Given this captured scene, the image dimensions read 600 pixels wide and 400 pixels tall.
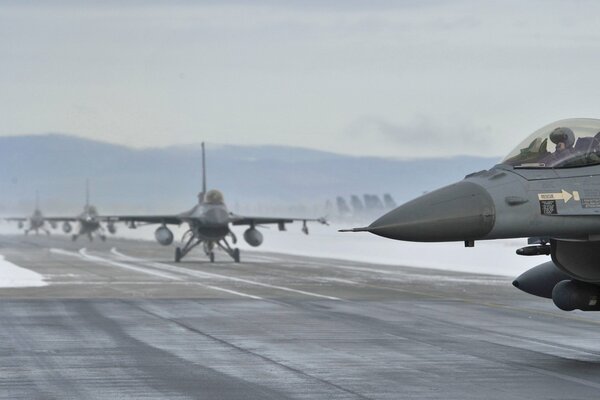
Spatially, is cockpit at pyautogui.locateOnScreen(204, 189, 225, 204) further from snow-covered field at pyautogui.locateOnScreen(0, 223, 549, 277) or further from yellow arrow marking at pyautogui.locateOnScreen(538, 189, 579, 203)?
yellow arrow marking at pyautogui.locateOnScreen(538, 189, 579, 203)

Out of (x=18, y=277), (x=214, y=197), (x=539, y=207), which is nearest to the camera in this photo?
(x=539, y=207)

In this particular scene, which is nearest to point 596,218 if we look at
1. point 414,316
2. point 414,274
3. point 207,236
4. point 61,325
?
point 414,316

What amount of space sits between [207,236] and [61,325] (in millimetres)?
29552

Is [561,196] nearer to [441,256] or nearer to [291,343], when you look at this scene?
[291,343]

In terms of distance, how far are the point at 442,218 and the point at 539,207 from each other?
1311mm

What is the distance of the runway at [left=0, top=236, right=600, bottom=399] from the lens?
488 inches

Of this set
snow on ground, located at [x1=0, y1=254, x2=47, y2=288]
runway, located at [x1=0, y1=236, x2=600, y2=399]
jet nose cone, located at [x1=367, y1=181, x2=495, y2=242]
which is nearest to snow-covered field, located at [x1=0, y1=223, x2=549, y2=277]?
runway, located at [x1=0, y1=236, x2=600, y2=399]

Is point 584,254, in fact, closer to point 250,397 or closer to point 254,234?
point 250,397

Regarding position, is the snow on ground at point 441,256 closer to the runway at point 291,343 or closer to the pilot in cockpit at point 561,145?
the runway at point 291,343

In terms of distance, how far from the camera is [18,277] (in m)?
35.3

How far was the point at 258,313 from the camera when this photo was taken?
22141 millimetres

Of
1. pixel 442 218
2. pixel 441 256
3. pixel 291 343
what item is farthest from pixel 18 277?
pixel 442 218

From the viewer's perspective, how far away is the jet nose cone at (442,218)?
12.8 m

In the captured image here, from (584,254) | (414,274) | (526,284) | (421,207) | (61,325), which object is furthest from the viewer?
(414,274)
